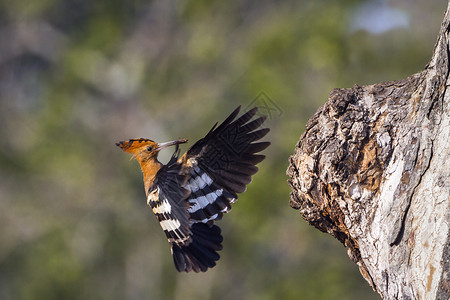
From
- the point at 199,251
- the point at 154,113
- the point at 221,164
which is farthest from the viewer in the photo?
the point at 154,113

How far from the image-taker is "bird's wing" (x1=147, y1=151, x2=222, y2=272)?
2674mm

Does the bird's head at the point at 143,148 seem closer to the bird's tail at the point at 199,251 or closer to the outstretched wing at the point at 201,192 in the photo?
the outstretched wing at the point at 201,192

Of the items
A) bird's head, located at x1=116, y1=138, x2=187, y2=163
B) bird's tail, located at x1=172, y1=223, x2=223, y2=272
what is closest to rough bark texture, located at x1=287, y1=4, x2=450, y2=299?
bird's tail, located at x1=172, y1=223, x2=223, y2=272

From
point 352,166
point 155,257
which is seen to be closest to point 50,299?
point 155,257

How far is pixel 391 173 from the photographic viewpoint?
78.6 inches

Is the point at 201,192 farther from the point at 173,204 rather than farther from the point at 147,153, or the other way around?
the point at 147,153

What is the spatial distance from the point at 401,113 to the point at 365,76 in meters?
4.52

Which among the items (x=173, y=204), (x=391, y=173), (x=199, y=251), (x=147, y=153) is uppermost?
(x=147, y=153)

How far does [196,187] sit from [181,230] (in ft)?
0.67

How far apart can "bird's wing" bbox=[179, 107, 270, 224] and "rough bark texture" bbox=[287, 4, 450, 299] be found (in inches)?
12.8

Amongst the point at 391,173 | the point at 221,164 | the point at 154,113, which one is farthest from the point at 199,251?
the point at 154,113

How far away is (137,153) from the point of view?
276cm

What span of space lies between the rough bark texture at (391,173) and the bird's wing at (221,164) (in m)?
0.33

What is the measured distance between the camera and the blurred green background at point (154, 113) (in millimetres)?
6660
